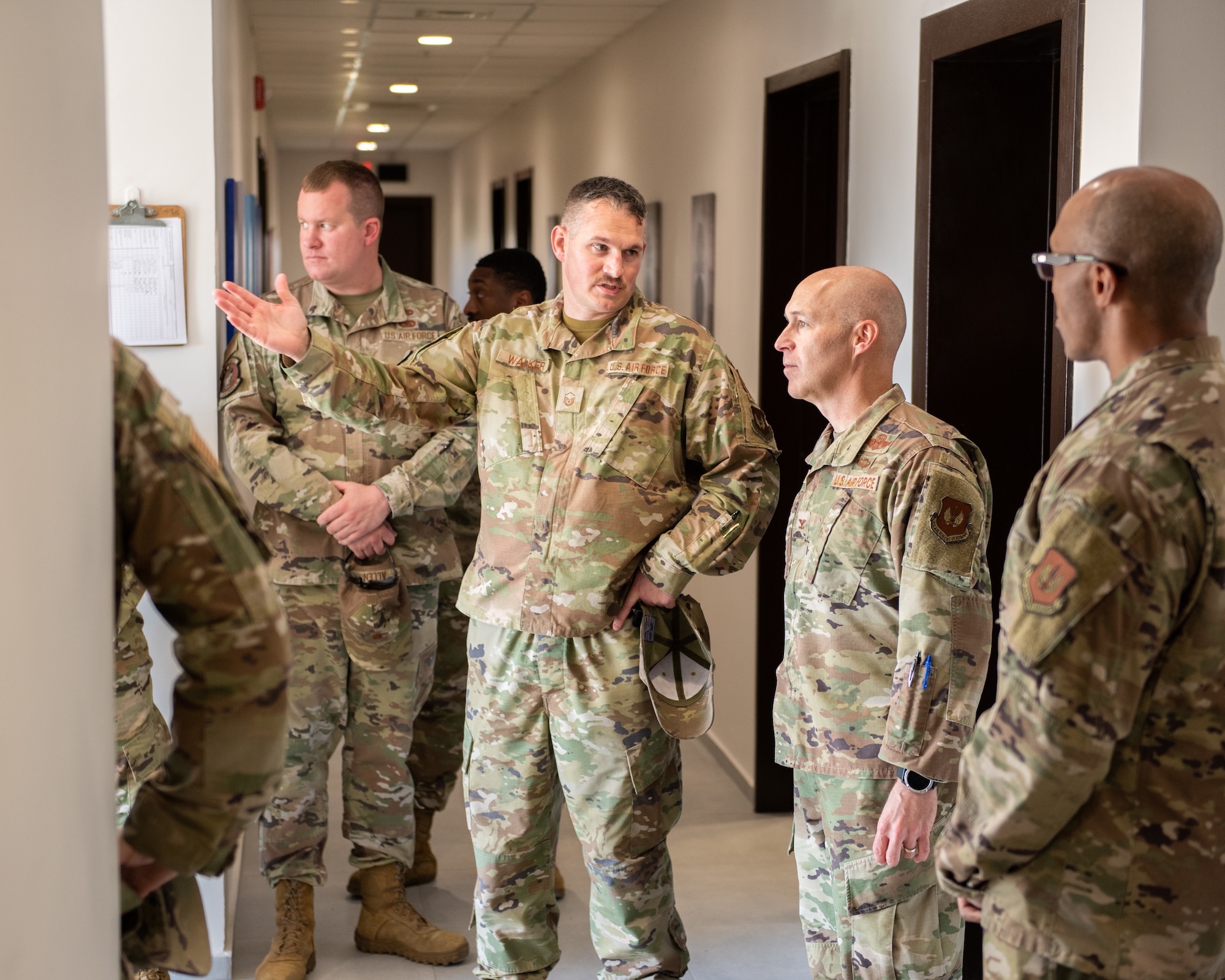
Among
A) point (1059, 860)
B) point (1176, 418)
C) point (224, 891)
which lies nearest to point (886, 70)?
point (1176, 418)

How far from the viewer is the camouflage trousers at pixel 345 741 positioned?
3076mm

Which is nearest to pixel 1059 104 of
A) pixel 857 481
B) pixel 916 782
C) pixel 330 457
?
pixel 857 481

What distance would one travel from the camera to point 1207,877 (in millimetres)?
1431

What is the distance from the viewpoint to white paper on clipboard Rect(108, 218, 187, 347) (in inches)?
115

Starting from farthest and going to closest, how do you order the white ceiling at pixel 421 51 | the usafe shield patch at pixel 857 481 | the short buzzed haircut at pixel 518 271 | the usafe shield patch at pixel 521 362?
1. the white ceiling at pixel 421 51
2. the short buzzed haircut at pixel 518 271
3. the usafe shield patch at pixel 521 362
4. the usafe shield patch at pixel 857 481

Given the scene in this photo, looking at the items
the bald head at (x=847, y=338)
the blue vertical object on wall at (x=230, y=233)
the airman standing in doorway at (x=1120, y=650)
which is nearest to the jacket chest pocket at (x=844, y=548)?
the bald head at (x=847, y=338)

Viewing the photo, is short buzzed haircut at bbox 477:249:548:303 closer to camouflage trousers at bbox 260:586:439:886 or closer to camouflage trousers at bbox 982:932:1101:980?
camouflage trousers at bbox 260:586:439:886

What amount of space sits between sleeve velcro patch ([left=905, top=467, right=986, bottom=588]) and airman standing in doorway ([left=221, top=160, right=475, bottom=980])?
4.53ft

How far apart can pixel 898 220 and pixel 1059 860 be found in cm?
209

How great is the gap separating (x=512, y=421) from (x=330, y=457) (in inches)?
26.7

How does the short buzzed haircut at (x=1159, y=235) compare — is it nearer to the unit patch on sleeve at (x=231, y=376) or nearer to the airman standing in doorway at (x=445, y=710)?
the unit patch on sleeve at (x=231, y=376)

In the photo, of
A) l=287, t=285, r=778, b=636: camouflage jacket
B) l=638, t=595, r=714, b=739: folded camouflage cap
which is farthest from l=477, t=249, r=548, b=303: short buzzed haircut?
l=638, t=595, r=714, b=739: folded camouflage cap

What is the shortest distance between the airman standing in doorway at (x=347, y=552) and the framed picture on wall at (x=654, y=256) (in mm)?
2471

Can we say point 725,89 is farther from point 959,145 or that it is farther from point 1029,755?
point 1029,755
